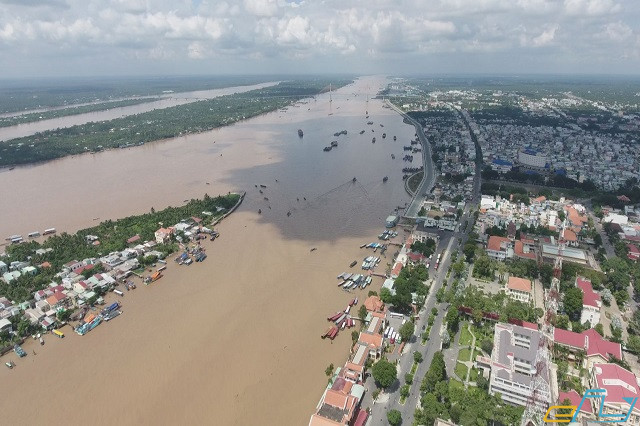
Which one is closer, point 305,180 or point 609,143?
point 305,180

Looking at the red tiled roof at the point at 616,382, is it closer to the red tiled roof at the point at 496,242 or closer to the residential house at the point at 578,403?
the residential house at the point at 578,403

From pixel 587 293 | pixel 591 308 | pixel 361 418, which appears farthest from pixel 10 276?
pixel 587 293

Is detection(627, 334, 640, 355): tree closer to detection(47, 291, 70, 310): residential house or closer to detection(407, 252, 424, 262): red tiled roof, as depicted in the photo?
detection(407, 252, 424, 262): red tiled roof

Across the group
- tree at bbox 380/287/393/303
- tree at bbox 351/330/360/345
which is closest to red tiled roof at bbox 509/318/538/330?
tree at bbox 380/287/393/303

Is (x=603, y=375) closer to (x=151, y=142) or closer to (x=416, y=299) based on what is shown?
(x=416, y=299)

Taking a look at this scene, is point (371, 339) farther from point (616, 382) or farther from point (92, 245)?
point (92, 245)

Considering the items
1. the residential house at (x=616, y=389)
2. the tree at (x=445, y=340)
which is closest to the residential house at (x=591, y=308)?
the residential house at (x=616, y=389)

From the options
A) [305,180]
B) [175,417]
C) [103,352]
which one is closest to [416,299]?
[175,417]
